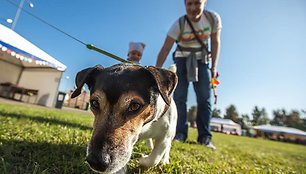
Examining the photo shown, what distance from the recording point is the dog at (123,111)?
145 centimetres

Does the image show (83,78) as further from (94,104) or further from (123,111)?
(123,111)

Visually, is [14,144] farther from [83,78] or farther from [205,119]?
[205,119]

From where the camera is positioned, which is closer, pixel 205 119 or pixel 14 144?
pixel 14 144

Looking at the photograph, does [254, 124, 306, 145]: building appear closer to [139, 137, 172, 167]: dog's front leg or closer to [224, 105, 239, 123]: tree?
[224, 105, 239, 123]: tree

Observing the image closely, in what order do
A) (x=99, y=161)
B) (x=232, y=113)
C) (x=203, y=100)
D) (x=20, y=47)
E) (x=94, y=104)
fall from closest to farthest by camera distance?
(x=99, y=161), (x=94, y=104), (x=203, y=100), (x=20, y=47), (x=232, y=113)

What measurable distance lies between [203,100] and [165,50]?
1534 mm

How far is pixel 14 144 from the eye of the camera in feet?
8.43

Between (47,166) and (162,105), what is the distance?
4.26 ft

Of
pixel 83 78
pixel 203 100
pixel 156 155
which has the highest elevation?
pixel 203 100

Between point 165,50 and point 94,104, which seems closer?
point 94,104

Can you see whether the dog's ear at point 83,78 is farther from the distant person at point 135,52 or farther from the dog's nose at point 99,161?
the distant person at point 135,52

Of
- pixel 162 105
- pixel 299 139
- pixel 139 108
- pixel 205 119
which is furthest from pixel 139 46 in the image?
pixel 299 139

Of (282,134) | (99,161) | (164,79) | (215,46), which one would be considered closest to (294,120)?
(282,134)

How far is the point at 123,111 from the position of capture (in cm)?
172
